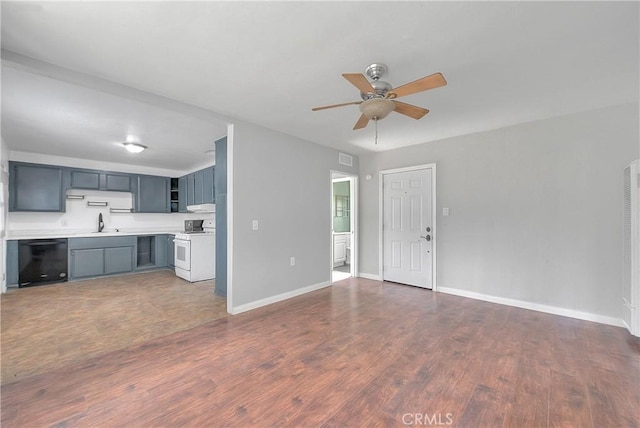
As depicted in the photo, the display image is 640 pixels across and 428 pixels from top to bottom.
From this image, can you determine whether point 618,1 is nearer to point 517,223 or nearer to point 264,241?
point 517,223

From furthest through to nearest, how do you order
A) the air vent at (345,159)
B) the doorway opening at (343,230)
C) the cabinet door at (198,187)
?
the cabinet door at (198,187), the doorway opening at (343,230), the air vent at (345,159)

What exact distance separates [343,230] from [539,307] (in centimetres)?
453

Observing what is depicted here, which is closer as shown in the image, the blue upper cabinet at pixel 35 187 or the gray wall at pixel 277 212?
the gray wall at pixel 277 212

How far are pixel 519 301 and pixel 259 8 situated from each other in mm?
4465

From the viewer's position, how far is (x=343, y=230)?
739cm

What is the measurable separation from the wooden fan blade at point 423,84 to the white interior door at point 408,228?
2799 millimetres

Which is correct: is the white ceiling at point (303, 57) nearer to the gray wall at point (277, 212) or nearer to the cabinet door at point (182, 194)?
the gray wall at point (277, 212)

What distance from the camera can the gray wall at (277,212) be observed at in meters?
3.56

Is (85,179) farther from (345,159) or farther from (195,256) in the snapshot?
(345,159)

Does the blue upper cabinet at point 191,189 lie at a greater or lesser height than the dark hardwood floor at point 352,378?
greater

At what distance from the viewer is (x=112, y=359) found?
239 cm

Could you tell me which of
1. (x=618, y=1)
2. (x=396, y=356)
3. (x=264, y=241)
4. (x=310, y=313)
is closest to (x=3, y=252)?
(x=264, y=241)

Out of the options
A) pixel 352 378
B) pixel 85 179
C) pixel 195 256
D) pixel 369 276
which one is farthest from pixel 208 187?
pixel 352 378

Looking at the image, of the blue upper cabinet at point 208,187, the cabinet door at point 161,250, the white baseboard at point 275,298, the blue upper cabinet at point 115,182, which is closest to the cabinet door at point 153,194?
the blue upper cabinet at point 115,182
